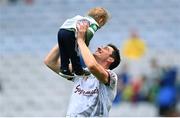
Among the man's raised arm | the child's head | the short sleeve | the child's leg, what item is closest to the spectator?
the man's raised arm

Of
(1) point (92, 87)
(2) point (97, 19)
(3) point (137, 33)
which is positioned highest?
(2) point (97, 19)

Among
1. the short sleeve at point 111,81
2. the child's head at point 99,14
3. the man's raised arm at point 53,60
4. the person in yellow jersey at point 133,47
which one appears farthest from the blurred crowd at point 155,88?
the child's head at point 99,14

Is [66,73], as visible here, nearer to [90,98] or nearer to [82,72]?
[82,72]

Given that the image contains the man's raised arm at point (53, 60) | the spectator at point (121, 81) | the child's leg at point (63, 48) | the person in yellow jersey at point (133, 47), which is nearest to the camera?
the child's leg at point (63, 48)

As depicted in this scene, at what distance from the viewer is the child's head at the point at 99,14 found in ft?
15.2

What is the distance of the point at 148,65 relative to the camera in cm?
1178

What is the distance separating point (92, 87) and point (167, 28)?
7.70 metres

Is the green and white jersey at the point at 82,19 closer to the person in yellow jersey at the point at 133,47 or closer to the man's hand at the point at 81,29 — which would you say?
the man's hand at the point at 81,29

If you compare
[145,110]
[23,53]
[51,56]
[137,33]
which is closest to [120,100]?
[145,110]

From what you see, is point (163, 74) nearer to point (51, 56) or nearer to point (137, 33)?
point (137, 33)

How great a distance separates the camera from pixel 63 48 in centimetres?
465

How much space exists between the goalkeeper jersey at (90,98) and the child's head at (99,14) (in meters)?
0.42

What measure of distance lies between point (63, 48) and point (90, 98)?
451 millimetres

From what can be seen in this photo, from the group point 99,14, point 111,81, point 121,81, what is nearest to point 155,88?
point 121,81
